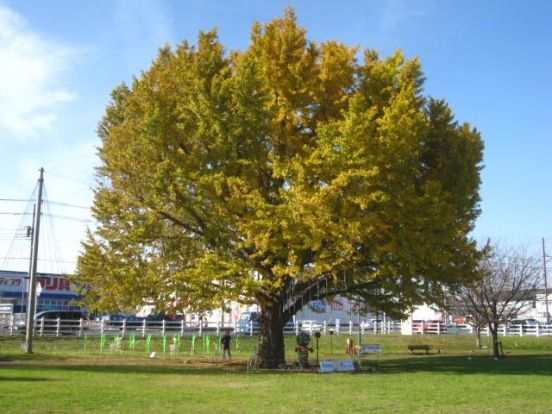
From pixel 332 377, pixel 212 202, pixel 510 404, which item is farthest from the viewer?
pixel 212 202

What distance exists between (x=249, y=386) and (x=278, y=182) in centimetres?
868

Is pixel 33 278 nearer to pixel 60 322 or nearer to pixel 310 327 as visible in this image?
pixel 60 322

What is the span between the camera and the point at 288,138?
23266 millimetres

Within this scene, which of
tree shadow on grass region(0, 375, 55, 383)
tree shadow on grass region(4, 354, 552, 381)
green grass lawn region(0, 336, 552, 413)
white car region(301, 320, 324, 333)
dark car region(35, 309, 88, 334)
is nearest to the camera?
green grass lawn region(0, 336, 552, 413)

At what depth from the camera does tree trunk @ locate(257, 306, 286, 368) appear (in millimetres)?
24969

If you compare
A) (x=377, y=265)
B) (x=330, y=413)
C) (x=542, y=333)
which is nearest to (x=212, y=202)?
(x=377, y=265)

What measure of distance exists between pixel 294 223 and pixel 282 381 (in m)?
4.95

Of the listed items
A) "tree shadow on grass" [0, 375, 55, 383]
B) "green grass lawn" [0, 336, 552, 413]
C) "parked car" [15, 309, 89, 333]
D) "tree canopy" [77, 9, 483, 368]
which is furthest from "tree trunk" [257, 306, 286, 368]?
"parked car" [15, 309, 89, 333]

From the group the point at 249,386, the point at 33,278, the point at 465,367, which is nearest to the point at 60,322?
the point at 33,278

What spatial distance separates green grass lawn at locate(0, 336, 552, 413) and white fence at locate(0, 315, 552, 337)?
12.5 m

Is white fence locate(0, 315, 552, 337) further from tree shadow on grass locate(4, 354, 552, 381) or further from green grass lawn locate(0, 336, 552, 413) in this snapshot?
green grass lawn locate(0, 336, 552, 413)

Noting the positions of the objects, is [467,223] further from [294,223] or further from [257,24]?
[257,24]

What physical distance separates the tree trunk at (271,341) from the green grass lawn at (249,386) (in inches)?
47.3

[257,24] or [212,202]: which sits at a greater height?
[257,24]
